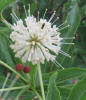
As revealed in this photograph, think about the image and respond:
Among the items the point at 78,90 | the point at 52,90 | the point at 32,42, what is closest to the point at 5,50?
the point at 32,42

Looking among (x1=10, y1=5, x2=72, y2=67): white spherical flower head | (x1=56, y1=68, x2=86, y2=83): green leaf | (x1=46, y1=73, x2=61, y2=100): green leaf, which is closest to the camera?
(x1=46, y1=73, x2=61, y2=100): green leaf

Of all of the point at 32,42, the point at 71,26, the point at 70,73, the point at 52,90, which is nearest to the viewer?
the point at 52,90

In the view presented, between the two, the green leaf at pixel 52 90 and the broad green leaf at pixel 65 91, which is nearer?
the green leaf at pixel 52 90

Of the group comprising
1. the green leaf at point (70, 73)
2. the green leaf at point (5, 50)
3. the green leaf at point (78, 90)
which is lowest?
the green leaf at point (78, 90)

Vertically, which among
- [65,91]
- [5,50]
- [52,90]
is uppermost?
[5,50]

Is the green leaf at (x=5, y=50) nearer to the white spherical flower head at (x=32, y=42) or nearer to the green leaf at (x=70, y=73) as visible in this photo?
the white spherical flower head at (x=32, y=42)

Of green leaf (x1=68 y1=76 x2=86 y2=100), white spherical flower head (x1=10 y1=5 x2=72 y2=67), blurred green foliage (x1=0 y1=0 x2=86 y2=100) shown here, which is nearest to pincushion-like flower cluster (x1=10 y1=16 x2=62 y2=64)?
white spherical flower head (x1=10 y1=5 x2=72 y2=67)

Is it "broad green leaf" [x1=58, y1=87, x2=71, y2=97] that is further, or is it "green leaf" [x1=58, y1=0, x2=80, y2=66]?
"green leaf" [x1=58, y1=0, x2=80, y2=66]

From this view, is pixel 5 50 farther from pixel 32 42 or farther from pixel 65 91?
pixel 65 91

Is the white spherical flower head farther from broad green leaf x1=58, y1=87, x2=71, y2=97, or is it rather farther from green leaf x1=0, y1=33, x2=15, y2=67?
broad green leaf x1=58, y1=87, x2=71, y2=97

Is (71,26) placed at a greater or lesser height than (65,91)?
greater

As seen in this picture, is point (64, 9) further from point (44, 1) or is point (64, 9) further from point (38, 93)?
point (38, 93)

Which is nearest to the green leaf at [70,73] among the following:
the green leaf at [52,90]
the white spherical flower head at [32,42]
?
the white spherical flower head at [32,42]
